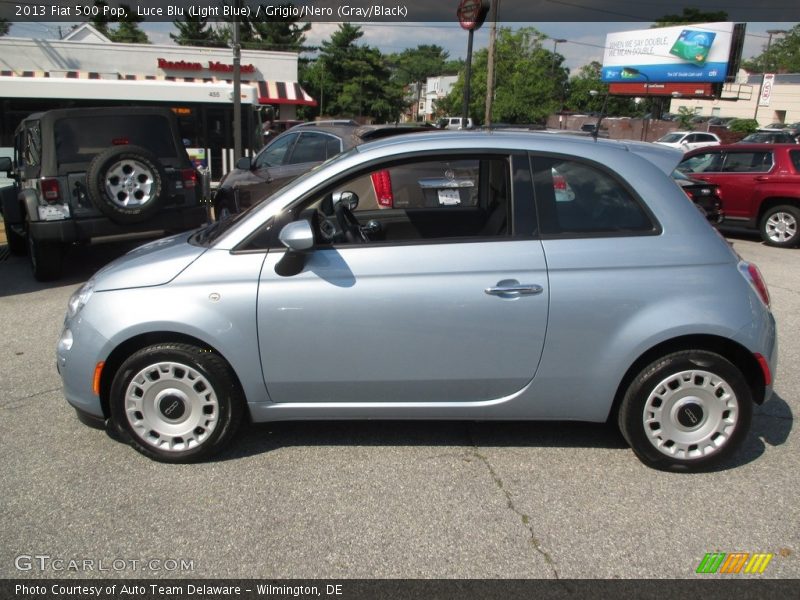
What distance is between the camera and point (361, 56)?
58.2 meters

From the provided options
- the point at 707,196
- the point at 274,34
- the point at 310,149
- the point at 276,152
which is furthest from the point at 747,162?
the point at 274,34

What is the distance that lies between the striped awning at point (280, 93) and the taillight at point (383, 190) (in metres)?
27.0

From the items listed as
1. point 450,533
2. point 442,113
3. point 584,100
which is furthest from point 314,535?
point 584,100

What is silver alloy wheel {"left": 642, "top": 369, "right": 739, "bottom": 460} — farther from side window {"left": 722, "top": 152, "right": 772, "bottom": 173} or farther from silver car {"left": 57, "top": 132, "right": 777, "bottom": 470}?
side window {"left": 722, "top": 152, "right": 772, "bottom": 173}

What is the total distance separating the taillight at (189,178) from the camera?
8492 millimetres

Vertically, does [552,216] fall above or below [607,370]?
above

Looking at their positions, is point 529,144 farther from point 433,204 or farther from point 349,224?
point 433,204

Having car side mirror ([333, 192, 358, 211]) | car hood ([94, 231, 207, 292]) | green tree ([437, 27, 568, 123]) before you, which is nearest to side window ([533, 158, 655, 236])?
car side mirror ([333, 192, 358, 211])

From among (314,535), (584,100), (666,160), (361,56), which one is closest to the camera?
(314,535)

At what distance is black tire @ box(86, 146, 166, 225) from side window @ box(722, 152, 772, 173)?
31.0 ft

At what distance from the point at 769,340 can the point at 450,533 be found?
195 cm

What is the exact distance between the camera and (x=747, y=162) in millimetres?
11711

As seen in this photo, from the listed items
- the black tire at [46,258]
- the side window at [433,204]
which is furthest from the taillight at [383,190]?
the black tire at [46,258]

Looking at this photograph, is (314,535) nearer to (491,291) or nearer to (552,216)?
(491,291)
